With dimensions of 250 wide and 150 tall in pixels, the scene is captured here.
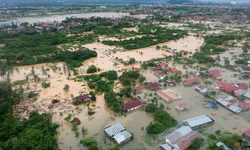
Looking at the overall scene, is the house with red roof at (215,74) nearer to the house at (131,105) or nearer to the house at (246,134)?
the house at (246,134)

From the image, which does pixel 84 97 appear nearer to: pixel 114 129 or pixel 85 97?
pixel 85 97

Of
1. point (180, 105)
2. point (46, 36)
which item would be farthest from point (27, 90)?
point (46, 36)

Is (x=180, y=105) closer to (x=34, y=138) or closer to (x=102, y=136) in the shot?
(x=102, y=136)

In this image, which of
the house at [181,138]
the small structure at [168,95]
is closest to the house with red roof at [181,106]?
the small structure at [168,95]

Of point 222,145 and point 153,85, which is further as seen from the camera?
point 153,85

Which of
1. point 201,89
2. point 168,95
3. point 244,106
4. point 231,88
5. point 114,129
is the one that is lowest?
point 114,129

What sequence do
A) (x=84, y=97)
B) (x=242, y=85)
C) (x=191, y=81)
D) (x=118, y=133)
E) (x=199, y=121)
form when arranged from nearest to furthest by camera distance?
(x=118, y=133)
(x=199, y=121)
(x=84, y=97)
(x=242, y=85)
(x=191, y=81)

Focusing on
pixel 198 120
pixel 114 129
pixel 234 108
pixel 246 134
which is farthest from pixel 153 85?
pixel 246 134
